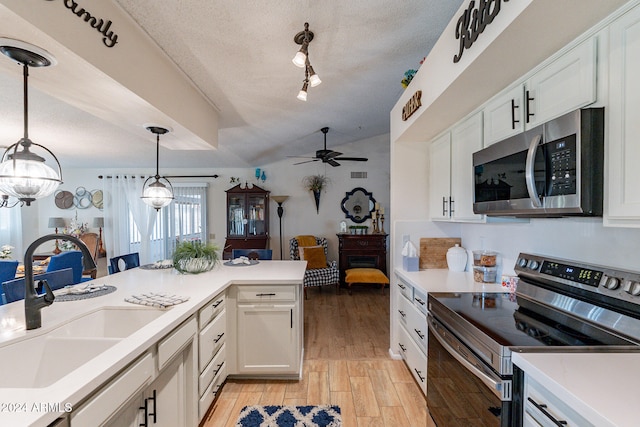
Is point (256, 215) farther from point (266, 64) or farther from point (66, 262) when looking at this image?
point (266, 64)

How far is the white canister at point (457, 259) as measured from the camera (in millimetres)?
2584

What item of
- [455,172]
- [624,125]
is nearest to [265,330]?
[455,172]

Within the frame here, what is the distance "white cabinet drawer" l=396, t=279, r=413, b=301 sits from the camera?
240 centimetres

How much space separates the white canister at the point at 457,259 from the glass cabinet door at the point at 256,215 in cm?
369

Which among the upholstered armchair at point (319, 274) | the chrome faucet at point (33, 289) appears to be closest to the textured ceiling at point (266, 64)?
the chrome faucet at point (33, 289)

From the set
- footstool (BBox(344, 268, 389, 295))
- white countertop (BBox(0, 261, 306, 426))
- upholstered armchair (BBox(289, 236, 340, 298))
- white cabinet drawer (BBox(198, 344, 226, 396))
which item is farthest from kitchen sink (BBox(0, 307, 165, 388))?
footstool (BBox(344, 268, 389, 295))

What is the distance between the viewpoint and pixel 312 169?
596 centimetres

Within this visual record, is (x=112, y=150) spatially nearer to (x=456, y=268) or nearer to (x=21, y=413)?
(x=21, y=413)

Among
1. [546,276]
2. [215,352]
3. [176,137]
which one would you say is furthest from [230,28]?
[546,276]

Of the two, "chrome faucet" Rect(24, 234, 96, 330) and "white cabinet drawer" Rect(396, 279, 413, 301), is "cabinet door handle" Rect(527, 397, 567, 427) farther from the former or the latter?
"chrome faucet" Rect(24, 234, 96, 330)

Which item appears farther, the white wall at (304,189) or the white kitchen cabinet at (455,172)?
the white wall at (304,189)

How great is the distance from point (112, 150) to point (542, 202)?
4.84 meters

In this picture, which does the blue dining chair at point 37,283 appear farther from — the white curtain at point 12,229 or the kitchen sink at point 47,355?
the white curtain at point 12,229

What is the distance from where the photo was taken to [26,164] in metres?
1.39
